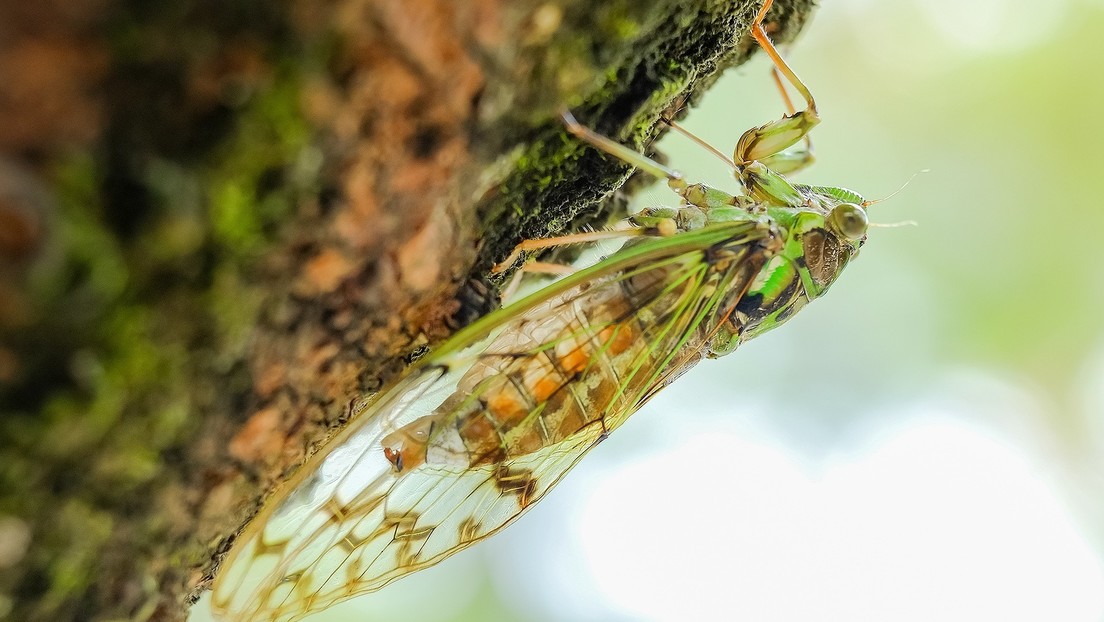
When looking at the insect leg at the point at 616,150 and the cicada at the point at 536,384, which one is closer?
the insect leg at the point at 616,150

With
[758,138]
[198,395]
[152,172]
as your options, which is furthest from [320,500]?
[758,138]

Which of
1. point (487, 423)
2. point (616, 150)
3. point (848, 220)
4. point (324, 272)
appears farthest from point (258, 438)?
point (848, 220)

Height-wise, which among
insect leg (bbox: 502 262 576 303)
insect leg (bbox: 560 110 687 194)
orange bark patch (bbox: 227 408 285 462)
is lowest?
orange bark patch (bbox: 227 408 285 462)

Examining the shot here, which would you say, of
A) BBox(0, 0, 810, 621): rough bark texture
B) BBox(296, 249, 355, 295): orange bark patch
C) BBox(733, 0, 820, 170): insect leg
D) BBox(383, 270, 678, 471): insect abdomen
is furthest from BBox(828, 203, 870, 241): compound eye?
BBox(296, 249, 355, 295): orange bark patch

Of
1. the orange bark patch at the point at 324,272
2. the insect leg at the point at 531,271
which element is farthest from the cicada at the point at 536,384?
the orange bark patch at the point at 324,272

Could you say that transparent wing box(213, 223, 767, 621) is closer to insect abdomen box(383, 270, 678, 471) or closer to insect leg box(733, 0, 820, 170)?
insect abdomen box(383, 270, 678, 471)

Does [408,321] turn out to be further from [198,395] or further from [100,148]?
[100,148]

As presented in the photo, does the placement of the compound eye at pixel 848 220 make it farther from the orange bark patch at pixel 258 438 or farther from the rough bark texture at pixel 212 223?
the orange bark patch at pixel 258 438

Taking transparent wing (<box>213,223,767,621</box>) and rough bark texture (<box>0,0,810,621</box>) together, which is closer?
rough bark texture (<box>0,0,810,621</box>)
